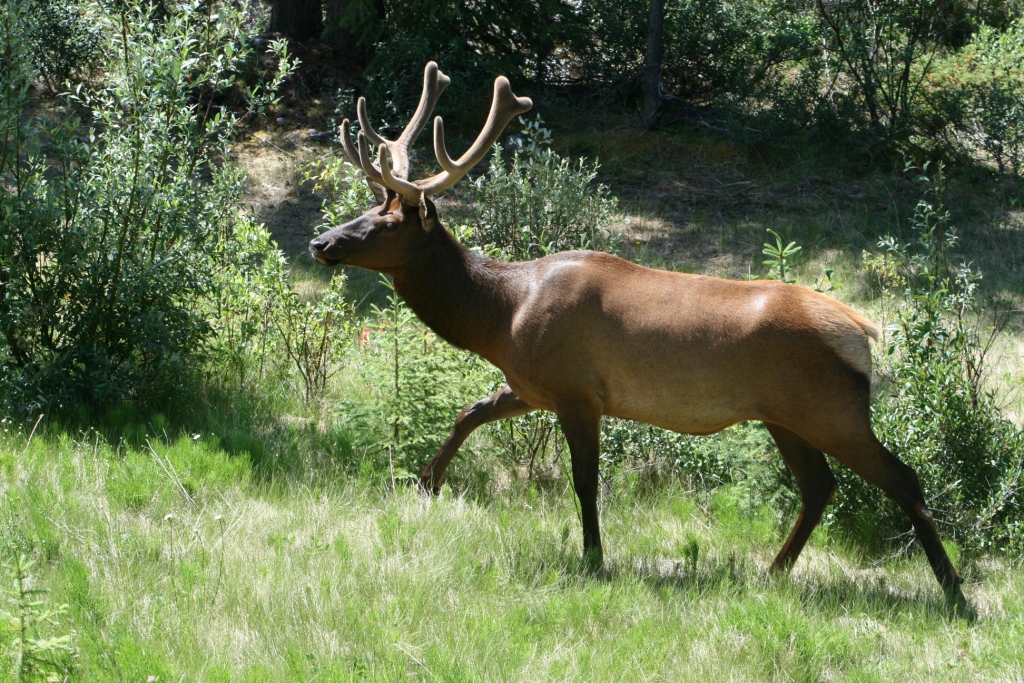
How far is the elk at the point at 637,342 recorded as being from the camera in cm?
567

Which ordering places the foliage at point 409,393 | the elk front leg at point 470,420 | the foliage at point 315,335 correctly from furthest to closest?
the foliage at point 315,335
the foliage at point 409,393
the elk front leg at point 470,420

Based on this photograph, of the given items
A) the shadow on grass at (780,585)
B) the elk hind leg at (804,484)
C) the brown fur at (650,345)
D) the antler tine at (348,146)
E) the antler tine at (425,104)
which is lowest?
the shadow on grass at (780,585)

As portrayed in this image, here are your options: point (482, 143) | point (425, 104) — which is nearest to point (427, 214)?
point (482, 143)

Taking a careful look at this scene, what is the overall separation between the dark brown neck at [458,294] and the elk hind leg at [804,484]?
1.75m

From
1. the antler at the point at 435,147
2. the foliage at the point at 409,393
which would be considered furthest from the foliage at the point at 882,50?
the foliage at the point at 409,393

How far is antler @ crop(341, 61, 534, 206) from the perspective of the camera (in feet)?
20.3

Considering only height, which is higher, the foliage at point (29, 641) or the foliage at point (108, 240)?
the foliage at point (108, 240)

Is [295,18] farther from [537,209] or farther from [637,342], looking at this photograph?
[637,342]

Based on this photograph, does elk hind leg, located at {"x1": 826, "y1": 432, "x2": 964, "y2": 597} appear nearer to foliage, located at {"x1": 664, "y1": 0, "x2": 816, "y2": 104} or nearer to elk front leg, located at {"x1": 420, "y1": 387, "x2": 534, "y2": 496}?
elk front leg, located at {"x1": 420, "y1": 387, "x2": 534, "y2": 496}

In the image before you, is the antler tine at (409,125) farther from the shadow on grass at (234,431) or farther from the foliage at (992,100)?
the foliage at (992,100)

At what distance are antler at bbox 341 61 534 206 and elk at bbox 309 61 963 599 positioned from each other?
1 centimetres

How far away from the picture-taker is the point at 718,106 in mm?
15547

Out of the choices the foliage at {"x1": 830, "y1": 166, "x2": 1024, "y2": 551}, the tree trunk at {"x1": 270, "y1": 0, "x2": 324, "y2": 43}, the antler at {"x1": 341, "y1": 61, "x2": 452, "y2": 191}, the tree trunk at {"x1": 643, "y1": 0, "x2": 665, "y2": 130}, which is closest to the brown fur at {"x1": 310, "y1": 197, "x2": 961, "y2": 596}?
the antler at {"x1": 341, "y1": 61, "x2": 452, "y2": 191}

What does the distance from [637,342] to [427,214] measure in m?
1.48
